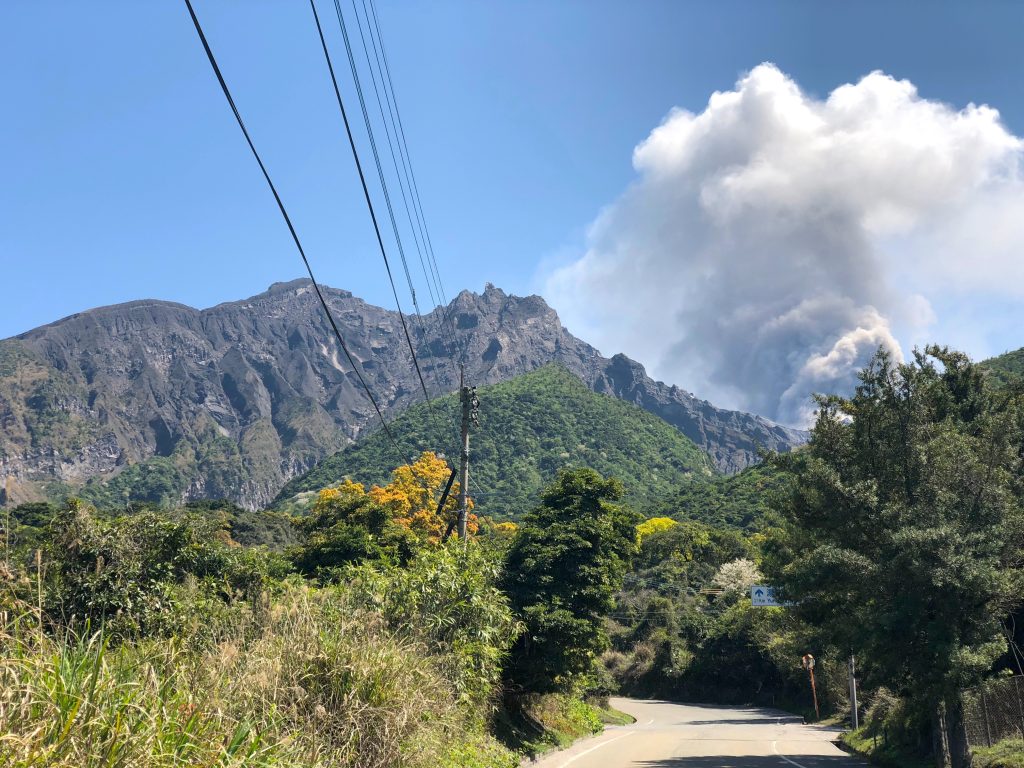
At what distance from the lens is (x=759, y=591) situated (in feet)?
143

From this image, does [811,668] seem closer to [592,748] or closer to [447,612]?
[592,748]

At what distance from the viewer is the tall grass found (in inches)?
199

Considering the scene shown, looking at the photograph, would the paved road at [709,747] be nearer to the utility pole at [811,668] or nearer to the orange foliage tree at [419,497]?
the utility pole at [811,668]

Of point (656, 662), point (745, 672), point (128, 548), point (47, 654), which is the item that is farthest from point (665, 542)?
point (47, 654)

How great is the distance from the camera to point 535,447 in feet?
452

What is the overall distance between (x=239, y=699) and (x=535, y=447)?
428ft

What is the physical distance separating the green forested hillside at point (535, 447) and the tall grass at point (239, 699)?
10013cm

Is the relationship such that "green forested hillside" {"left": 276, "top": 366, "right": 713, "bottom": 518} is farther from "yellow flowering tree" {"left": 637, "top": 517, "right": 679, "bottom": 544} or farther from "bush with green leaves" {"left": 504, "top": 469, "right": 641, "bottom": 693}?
"bush with green leaves" {"left": 504, "top": 469, "right": 641, "bottom": 693}

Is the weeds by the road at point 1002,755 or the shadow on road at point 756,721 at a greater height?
the weeds by the road at point 1002,755

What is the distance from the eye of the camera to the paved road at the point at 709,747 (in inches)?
774

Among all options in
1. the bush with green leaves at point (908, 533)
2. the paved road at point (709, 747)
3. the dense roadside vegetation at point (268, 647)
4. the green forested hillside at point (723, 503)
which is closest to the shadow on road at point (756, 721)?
the paved road at point (709, 747)

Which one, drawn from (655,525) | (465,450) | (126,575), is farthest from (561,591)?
(655,525)

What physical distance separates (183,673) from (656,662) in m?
59.0

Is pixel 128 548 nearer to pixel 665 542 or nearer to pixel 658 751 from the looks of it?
pixel 658 751
